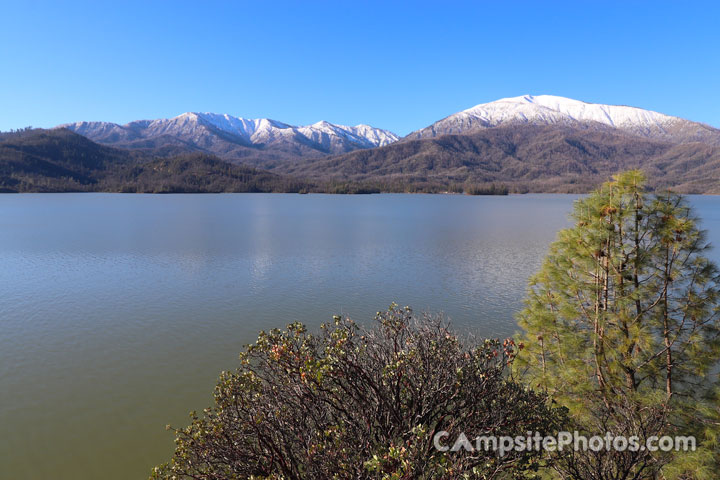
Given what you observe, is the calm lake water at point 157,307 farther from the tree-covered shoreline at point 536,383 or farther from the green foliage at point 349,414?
the green foliage at point 349,414

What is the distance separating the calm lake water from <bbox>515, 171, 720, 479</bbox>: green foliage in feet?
15.3

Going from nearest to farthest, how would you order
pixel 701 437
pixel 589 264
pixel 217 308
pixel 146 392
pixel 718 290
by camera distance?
pixel 701 437 < pixel 718 290 < pixel 589 264 < pixel 146 392 < pixel 217 308

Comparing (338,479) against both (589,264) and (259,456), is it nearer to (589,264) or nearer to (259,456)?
(259,456)

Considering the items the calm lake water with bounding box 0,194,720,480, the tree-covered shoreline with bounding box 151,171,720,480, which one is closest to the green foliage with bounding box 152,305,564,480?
the tree-covered shoreline with bounding box 151,171,720,480

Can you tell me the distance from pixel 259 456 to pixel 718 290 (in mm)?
16809

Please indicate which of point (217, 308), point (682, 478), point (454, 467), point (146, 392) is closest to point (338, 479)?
point (454, 467)

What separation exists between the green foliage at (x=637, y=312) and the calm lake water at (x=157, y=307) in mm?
4655

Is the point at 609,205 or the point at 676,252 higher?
the point at 609,205

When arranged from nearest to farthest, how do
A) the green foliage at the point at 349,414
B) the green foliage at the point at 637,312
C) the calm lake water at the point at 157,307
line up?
the green foliage at the point at 349,414, the green foliage at the point at 637,312, the calm lake water at the point at 157,307

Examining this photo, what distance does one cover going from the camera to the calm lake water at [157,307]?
61.2ft

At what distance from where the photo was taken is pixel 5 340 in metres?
28.9

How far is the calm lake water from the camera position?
61.2ft

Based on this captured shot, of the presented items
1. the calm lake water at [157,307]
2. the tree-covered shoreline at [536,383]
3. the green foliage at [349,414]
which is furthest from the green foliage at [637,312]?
the green foliage at [349,414]

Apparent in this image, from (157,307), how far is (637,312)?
3794 centimetres
